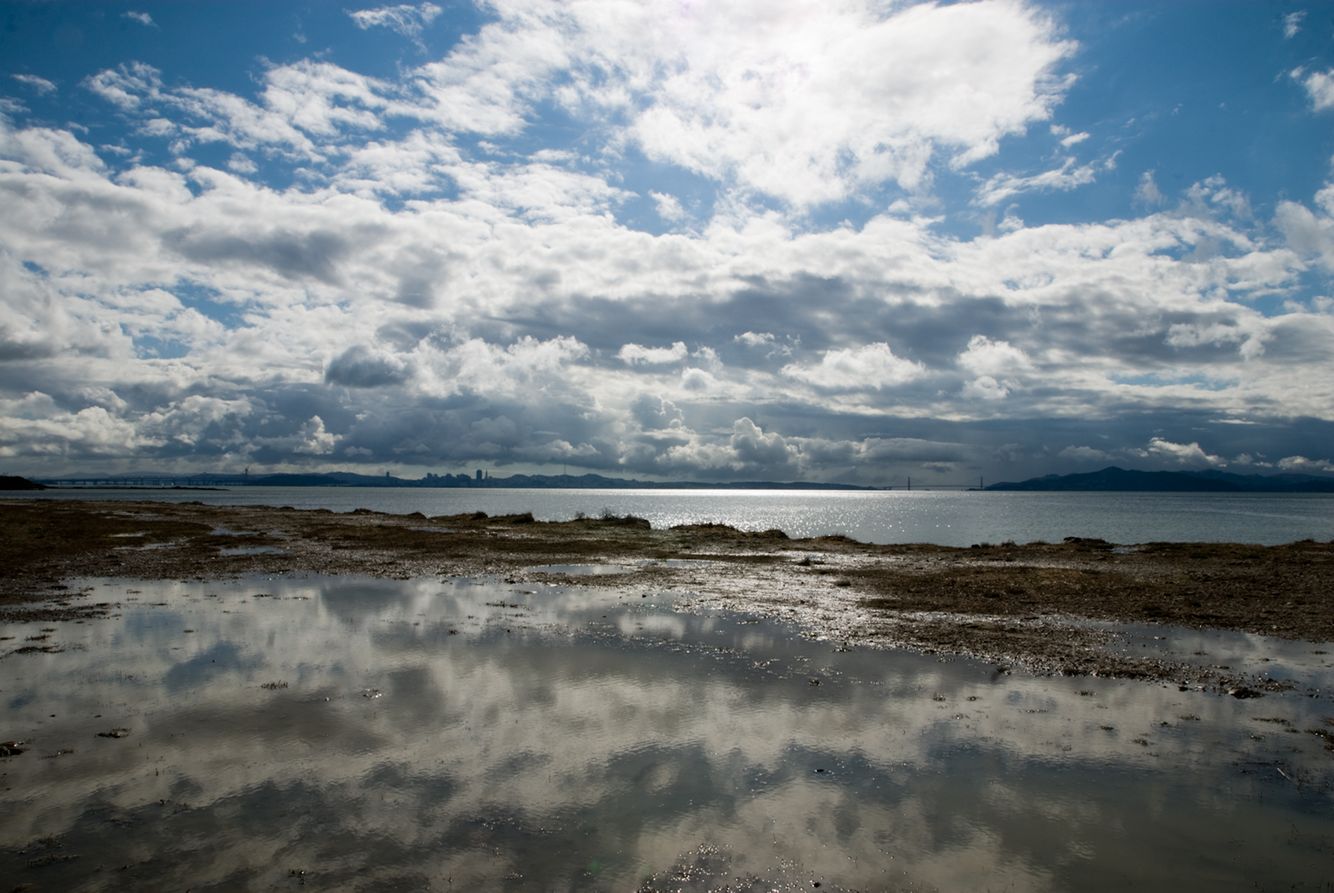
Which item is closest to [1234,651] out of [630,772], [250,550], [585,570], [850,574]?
[630,772]

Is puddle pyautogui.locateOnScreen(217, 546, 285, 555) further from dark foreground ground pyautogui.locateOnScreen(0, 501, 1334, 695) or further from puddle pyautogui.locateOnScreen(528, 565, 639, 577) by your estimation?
puddle pyautogui.locateOnScreen(528, 565, 639, 577)

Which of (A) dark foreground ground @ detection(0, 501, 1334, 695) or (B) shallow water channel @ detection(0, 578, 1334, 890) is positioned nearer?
(B) shallow water channel @ detection(0, 578, 1334, 890)

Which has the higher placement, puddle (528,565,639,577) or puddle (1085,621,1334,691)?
puddle (1085,621,1334,691)

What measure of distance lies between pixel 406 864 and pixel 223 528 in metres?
62.6

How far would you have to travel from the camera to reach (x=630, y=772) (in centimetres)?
1081

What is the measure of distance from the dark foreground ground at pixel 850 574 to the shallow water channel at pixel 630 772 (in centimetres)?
400

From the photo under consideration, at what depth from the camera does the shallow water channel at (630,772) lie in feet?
27.2

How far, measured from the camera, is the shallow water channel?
830cm

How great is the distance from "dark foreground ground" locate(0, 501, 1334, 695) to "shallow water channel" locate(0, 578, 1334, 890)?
4.00 metres

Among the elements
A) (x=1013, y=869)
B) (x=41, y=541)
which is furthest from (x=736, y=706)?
(x=41, y=541)

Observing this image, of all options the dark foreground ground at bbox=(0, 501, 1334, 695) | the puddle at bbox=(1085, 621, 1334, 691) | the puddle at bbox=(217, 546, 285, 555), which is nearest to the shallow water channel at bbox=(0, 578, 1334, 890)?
the puddle at bbox=(1085, 621, 1334, 691)

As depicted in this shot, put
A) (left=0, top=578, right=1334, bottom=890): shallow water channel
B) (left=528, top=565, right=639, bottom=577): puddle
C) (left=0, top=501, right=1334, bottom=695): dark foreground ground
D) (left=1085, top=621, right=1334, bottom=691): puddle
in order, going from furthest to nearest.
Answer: (left=528, top=565, right=639, bottom=577): puddle → (left=0, top=501, right=1334, bottom=695): dark foreground ground → (left=1085, top=621, right=1334, bottom=691): puddle → (left=0, top=578, right=1334, bottom=890): shallow water channel

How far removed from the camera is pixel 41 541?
1667 inches

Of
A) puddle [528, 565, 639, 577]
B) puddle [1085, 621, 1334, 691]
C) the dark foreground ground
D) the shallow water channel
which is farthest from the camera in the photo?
puddle [528, 565, 639, 577]
